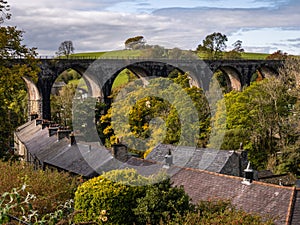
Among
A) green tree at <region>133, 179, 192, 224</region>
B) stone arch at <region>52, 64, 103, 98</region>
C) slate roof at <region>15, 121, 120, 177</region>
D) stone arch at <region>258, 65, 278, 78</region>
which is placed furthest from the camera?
stone arch at <region>258, 65, 278, 78</region>

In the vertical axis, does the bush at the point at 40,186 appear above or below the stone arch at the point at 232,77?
below

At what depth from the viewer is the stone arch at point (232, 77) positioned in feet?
191

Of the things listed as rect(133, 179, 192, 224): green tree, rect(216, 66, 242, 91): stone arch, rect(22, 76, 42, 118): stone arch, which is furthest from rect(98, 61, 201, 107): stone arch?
rect(133, 179, 192, 224): green tree

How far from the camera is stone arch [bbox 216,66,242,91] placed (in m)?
58.2

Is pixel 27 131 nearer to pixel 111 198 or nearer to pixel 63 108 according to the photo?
pixel 63 108

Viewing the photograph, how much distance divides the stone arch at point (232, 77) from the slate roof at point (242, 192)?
142 feet

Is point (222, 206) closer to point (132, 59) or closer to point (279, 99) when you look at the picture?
point (279, 99)

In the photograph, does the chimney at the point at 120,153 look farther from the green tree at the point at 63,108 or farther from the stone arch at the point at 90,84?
the green tree at the point at 63,108

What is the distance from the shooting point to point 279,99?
101 feet

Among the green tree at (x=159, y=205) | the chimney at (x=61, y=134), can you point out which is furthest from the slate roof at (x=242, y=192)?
the chimney at (x=61, y=134)

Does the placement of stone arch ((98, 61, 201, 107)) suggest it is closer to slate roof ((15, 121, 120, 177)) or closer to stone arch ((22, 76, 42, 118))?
stone arch ((22, 76, 42, 118))

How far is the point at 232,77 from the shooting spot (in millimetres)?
59656

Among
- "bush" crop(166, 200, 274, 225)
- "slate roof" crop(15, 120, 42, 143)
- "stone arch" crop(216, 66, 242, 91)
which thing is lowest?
"slate roof" crop(15, 120, 42, 143)

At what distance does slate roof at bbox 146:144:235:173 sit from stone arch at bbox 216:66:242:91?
38.1 metres
